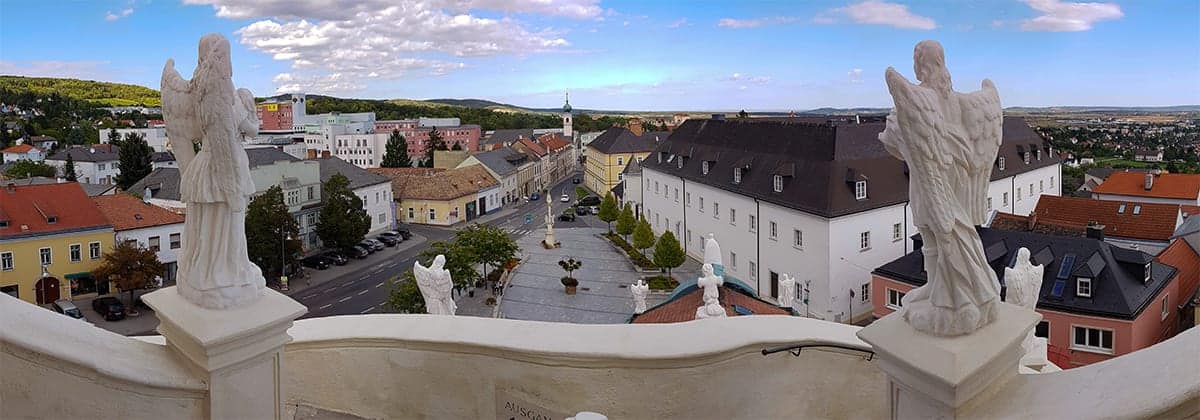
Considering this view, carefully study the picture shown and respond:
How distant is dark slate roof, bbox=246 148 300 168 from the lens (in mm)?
37991

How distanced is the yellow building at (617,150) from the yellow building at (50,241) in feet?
150

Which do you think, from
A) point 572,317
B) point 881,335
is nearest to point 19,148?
point 572,317

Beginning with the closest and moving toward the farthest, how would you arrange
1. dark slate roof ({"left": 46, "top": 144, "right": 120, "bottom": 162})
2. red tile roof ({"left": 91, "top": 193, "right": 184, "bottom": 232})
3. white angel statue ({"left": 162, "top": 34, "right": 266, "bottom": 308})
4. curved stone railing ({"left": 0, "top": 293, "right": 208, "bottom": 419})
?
curved stone railing ({"left": 0, "top": 293, "right": 208, "bottom": 419})
white angel statue ({"left": 162, "top": 34, "right": 266, "bottom": 308})
red tile roof ({"left": 91, "top": 193, "right": 184, "bottom": 232})
dark slate roof ({"left": 46, "top": 144, "right": 120, "bottom": 162})

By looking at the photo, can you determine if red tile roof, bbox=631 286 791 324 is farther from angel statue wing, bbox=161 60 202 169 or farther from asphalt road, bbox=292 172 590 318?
asphalt road, bbox=292 172 590 318

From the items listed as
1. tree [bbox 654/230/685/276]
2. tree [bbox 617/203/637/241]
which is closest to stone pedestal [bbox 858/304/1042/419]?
tree [bbox 654/230/685/276]

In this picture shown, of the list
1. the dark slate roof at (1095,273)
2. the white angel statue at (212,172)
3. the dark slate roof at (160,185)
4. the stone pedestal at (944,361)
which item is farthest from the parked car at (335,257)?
the stone pedestal at (944,361)

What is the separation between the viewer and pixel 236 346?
139 inches

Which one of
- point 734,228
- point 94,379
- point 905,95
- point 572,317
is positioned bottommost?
point 572,317

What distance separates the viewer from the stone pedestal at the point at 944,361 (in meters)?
2.88

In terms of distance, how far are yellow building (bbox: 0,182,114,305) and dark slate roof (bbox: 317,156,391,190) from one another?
18.6m

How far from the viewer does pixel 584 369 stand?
4.25m

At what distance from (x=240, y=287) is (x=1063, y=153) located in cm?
5146

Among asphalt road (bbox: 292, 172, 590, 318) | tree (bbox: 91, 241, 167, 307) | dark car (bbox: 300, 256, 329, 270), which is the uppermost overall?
tree (bbox: 91, 241, 167, 307)

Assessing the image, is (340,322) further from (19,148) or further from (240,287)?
(19,148)
